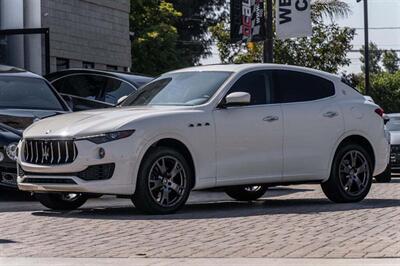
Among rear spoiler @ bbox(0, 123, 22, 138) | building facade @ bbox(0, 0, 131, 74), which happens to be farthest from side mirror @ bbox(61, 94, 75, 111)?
building facade @ bbox(0, 0, 131, 74)

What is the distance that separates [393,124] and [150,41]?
21888 mm

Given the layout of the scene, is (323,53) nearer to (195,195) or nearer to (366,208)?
(195,195)

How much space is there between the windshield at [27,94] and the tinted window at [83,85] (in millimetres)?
1895

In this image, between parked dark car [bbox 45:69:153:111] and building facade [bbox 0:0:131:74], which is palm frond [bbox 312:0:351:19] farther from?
parked dark car [bbox 45:69:153:111]

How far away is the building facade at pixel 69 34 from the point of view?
23359 mm

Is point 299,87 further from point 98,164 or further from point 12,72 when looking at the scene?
point 12,72

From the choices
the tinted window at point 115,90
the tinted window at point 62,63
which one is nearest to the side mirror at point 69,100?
the tinted window at point 115,90

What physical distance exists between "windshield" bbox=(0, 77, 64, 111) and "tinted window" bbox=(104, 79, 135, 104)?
5.91 feet

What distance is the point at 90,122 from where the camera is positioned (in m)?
9.72

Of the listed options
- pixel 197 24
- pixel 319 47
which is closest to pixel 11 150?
pixel 319 47

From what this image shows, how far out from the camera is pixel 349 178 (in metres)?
11.5

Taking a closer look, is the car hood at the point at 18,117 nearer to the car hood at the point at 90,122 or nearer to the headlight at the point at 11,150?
the headlight at the point at 11,150

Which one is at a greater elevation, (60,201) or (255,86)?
(255,86)

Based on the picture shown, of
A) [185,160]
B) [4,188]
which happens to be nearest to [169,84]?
[185,160]
